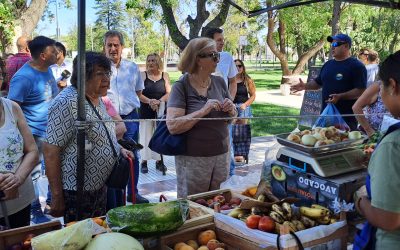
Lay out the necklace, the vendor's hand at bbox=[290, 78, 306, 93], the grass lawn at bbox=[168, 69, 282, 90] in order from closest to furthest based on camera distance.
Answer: the necklace < the vendor's hand at bbox=[290, 78, 306, 93] < the grass lawn at bbox=[168, 69, 282, 90]

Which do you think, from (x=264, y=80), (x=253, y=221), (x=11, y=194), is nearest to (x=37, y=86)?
(x=11, y=194)

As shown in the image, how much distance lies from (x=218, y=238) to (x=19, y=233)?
983mm

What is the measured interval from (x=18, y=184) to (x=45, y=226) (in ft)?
1.48

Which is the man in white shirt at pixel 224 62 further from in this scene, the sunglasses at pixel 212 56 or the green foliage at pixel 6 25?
the green foliage at pixel 6 25

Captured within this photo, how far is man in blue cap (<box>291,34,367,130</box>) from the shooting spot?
4.63m

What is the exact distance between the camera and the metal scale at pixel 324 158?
2.31 metres

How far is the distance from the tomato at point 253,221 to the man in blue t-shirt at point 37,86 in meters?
2.69

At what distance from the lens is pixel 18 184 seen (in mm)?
2350

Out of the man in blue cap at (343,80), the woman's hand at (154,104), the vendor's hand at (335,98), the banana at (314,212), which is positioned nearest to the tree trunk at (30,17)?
the woman's hand at (154,104)

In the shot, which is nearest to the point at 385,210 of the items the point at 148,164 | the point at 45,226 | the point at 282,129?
the point at 45,226

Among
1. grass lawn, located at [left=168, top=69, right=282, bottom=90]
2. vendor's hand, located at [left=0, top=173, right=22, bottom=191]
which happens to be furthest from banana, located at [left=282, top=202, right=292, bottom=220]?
grass lawn, located at [left=168, top=69, right=282, bottom=90]

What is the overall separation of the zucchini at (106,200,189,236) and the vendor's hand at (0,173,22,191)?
75cm

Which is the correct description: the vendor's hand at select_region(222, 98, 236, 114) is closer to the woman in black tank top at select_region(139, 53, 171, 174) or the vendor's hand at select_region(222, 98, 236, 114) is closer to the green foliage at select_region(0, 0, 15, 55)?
the woman in black tank top at select_region(139, 53, 171, 174)

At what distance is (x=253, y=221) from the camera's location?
1972 millimetres
